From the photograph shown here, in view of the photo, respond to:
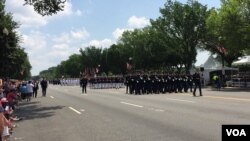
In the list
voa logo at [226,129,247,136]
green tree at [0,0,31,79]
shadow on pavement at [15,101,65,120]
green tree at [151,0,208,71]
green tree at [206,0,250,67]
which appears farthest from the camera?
green tree at [151,0,208,71]

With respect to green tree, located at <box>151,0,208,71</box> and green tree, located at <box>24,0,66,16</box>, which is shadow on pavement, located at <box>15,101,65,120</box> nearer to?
green tree, located at <box>24,0,66,16</box>

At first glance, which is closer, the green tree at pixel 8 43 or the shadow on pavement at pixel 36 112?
the shadow on pavement at pixel 36 112

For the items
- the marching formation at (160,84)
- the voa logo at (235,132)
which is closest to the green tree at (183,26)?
the marching formation at (160,84)

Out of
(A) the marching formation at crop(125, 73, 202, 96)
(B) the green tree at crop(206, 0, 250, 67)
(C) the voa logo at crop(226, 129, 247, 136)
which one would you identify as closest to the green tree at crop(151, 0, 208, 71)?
(B) the green tree at crop(206, 0, 250, 67)

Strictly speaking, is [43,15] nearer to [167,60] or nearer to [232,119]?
[232,119]

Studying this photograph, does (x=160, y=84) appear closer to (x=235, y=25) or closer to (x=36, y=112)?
(x=235, y=25)

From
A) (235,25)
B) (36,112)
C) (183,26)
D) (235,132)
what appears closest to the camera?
(235,132)

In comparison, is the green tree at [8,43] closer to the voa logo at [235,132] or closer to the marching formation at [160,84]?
the marching formation at [160,84]

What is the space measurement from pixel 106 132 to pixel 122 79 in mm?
52794

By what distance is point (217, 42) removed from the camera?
7419 centimetres

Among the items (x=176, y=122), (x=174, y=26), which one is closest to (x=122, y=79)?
(x=174, y=26)

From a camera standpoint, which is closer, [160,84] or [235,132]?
[235,132]

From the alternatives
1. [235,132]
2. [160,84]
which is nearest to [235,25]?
[160,84]

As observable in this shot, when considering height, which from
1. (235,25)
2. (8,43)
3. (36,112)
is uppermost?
(235,25)
